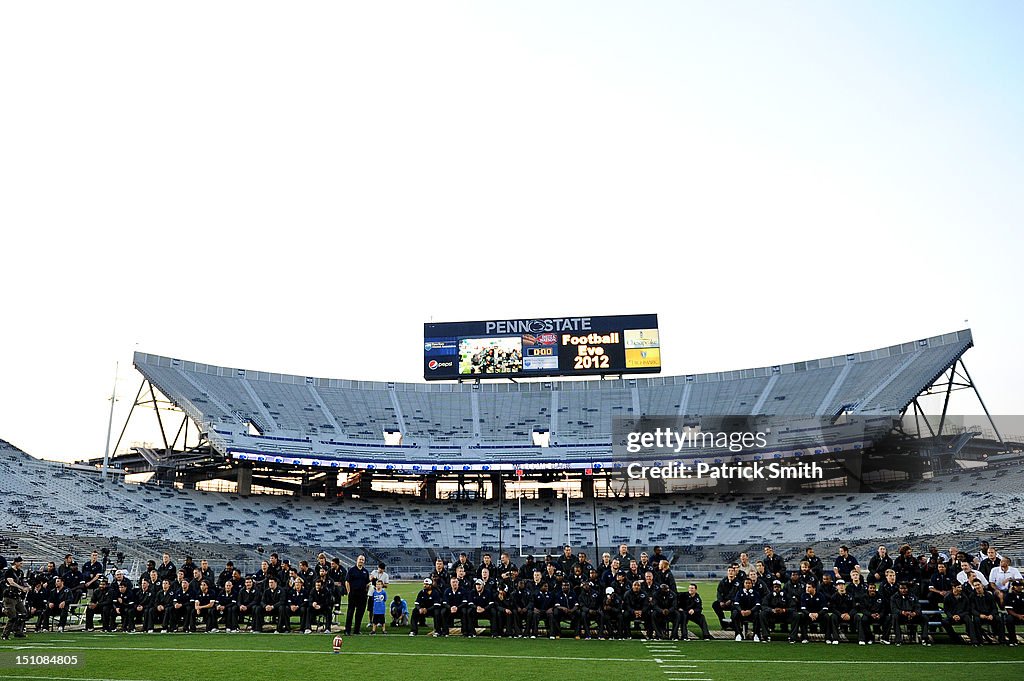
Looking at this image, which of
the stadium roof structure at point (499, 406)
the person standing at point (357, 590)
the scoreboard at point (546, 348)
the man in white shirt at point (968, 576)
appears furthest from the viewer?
the scoreboard at point (546, 348)

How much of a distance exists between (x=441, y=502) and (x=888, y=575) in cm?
4613

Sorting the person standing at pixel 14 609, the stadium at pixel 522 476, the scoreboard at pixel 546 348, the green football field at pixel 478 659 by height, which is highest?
the scoreboard at pixel 546 348

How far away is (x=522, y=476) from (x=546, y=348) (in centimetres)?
946

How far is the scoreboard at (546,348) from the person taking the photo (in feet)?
196

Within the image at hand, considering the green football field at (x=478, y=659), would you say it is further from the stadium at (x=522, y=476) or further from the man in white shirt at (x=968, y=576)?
the stadium at (x=522, y=476)

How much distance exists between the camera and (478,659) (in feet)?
41.1

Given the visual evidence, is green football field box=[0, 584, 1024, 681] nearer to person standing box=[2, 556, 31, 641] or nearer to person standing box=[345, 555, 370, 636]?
person standing box=[2, 556, 31, 641]

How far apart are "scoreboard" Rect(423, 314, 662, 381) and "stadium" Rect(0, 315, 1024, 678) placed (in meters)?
0.76

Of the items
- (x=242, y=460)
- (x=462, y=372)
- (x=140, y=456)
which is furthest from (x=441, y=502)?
(x=140, y=456)

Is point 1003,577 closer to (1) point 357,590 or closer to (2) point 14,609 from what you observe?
(1) point 357,590

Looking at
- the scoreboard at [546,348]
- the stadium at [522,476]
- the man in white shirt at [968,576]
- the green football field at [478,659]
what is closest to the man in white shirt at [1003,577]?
the man in white shirt at [968,576]

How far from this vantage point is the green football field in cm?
1089

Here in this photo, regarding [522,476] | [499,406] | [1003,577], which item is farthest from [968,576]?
[499,406]

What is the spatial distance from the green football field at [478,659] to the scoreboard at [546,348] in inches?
1755
